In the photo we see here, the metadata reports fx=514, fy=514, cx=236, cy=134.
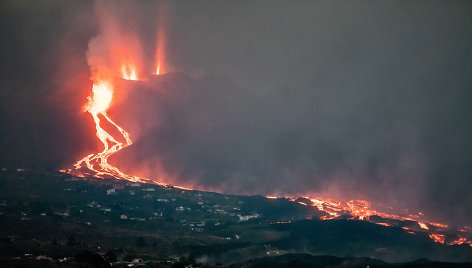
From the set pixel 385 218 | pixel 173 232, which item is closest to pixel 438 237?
pixel 385 218

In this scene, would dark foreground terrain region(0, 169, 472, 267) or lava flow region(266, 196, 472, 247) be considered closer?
dark foreground terrain region(0, 169, 472, 267)

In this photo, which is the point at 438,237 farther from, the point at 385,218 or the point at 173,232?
the point at 173,232

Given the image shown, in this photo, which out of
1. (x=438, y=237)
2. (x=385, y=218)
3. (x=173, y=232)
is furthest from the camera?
(x=385, y=218)

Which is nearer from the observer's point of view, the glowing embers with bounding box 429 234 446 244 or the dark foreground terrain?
the dark foreground terrain

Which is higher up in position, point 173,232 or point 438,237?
point 173,232

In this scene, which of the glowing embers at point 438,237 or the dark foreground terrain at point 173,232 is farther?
the glowing embers at point 438,237

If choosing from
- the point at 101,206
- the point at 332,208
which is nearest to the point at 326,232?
the point at 332,208

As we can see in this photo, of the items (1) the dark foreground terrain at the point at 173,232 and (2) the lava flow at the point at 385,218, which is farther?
(2) the lava flow at the point at 385,218

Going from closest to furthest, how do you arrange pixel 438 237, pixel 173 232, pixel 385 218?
pixel 173 232 → pixel 438 237 → pixel 385 218
